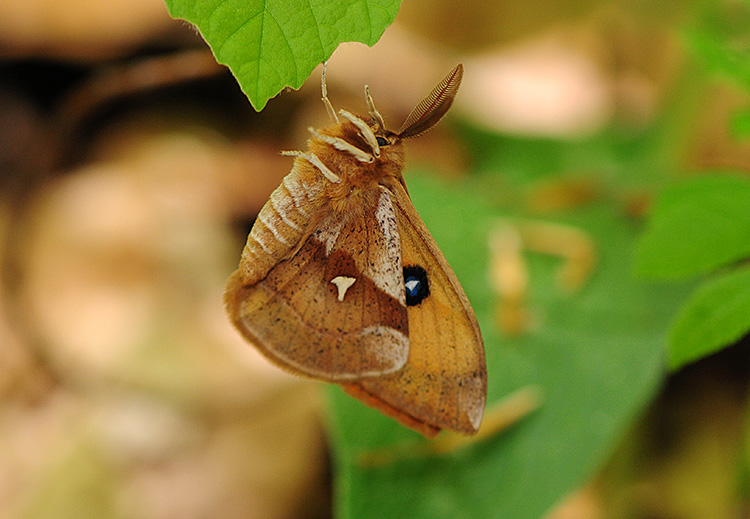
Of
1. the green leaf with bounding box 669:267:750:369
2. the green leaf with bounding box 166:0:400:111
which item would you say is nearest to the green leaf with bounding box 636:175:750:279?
the green leaf with bounding box 669:267:750:369

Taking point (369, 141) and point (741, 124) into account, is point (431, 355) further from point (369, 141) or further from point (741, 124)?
point (741, 124)

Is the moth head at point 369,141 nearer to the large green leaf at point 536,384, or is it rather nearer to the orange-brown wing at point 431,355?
the orange-brown wing at point 431,355

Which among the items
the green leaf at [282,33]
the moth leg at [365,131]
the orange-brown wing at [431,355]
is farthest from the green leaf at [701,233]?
the green leaf at [282,33]

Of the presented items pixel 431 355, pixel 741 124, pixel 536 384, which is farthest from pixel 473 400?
pixel 741 124

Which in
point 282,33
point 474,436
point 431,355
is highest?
point 282,33

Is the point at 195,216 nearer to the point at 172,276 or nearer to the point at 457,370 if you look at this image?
the point at 172,276

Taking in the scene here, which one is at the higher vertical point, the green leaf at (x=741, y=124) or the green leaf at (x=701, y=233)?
the green leaf at (x=741, y=124)

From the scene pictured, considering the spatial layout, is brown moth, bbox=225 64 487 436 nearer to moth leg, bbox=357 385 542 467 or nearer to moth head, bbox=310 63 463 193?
moth head, bbox=310 63 463 193
